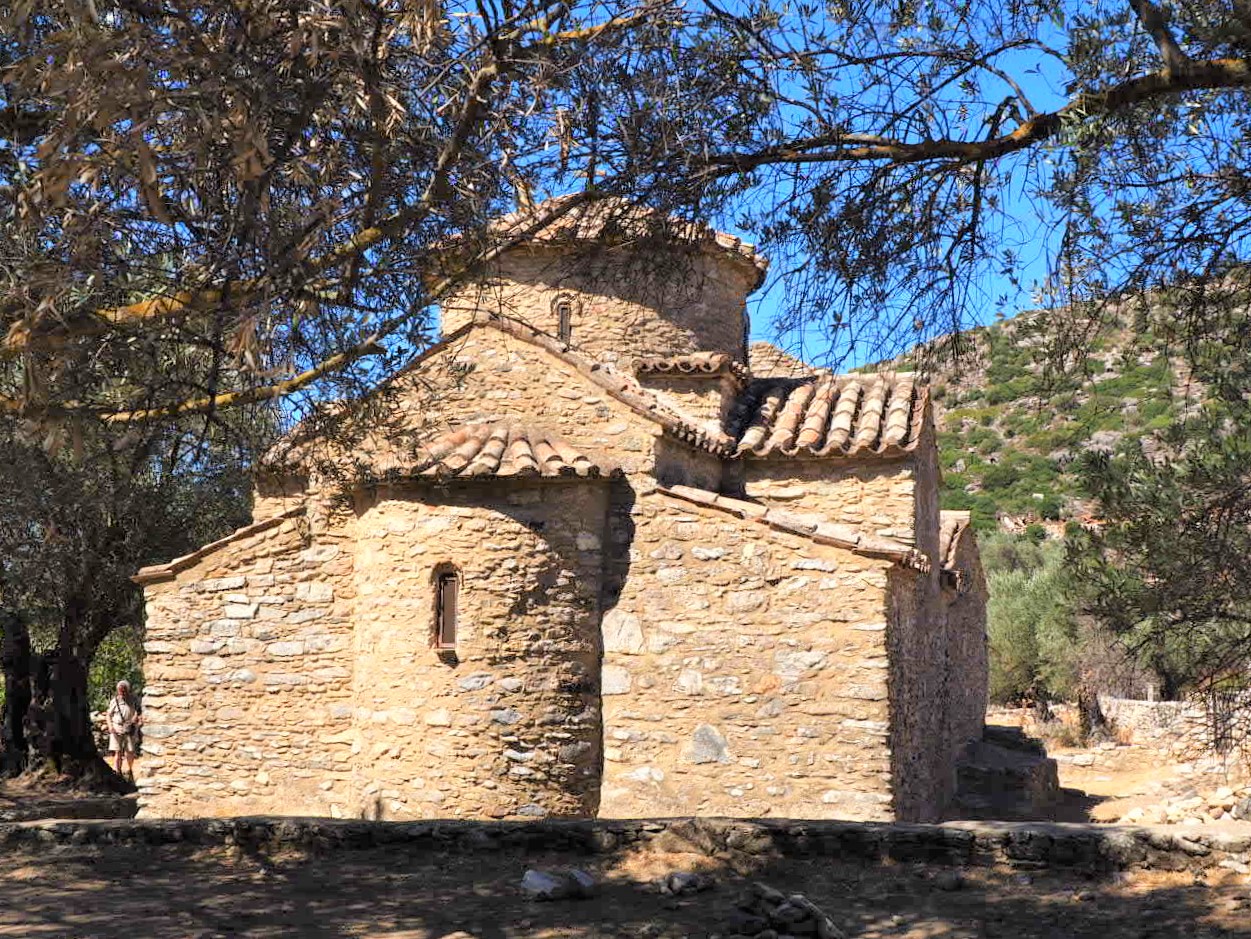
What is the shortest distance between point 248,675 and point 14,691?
3.81 m

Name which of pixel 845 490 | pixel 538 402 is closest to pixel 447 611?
pixel 538 402

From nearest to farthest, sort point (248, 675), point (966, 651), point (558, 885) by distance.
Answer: point (558, 885) → point (248, 675) → point (966, 651)

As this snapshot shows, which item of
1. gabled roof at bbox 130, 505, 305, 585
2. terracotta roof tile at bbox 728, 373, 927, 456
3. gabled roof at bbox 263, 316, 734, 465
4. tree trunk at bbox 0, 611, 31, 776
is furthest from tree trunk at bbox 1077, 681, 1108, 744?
tree trunk at bbox 0, 611, 31, 776

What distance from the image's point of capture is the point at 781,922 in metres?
4.76

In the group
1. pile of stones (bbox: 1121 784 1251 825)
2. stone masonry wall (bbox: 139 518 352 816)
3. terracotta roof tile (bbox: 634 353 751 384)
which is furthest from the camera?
terracotta roof tile (bbox: 634 353 751 384)

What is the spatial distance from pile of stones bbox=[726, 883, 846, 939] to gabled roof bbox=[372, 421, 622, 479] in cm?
535

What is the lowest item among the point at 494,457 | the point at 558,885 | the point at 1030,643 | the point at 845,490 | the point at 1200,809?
the point at 1200,809

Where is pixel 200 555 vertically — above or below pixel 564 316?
below

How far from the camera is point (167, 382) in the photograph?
4555 millimetres


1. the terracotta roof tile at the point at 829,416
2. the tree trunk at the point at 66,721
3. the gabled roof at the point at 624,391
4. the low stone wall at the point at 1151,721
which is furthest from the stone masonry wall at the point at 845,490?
the low stone wall at the point at 1151,721

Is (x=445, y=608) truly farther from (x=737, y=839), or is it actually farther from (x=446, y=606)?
(x=737, y=839)

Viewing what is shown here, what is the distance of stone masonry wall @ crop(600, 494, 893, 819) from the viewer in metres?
9.68

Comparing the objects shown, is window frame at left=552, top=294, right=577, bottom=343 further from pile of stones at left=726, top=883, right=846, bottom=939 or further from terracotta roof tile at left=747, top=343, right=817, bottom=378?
pile of stones at left=726, top=883, right=846, bottom=939

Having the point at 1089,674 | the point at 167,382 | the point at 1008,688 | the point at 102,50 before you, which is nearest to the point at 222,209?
the point at 167,382
